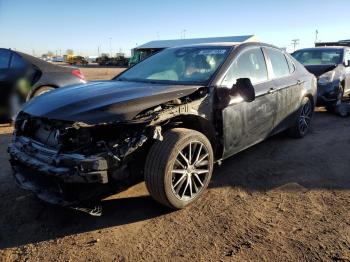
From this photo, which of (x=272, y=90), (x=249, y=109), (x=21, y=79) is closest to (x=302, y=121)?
(x=272, y=90)

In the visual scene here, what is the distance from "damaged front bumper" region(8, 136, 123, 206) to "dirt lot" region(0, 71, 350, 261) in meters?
0.35

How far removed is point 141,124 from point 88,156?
57 cm

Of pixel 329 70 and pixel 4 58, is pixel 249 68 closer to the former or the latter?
pixel 4 58

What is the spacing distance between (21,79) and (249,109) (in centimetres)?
483

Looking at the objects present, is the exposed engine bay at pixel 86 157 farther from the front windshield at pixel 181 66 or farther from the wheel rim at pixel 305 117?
the wheel rim at pixel 305 117

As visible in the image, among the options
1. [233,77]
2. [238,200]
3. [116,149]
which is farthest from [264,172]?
[116,149]

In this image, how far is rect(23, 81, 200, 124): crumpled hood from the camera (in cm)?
319

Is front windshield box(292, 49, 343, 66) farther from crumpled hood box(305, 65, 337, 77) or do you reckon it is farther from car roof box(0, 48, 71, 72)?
car roof box(0, 48, 71, 72)

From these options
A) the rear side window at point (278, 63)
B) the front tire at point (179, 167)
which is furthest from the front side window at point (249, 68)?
the front tire at point (179, 167)

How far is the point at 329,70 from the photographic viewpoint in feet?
29.2

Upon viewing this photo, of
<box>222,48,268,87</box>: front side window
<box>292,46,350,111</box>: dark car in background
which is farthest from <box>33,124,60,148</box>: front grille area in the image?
<box>292,46,350,111</box>: dark car in background

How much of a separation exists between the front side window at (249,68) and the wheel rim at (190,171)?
885 mm

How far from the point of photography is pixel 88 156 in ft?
9.87

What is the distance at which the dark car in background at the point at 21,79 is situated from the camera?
6.96m
